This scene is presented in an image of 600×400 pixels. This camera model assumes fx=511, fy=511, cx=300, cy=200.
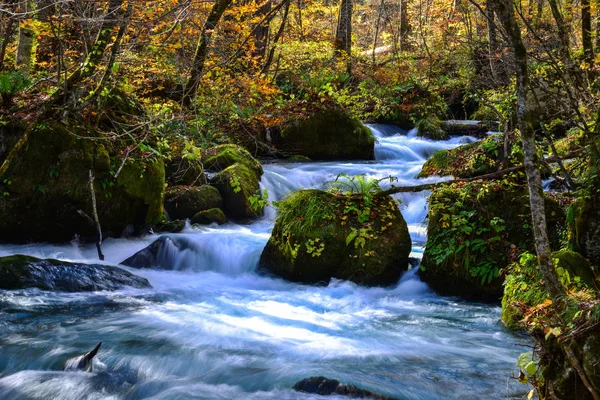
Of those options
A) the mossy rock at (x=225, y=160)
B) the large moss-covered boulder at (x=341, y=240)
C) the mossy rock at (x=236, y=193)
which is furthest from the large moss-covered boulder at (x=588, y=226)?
the mossy rock at (x=225, y=160)

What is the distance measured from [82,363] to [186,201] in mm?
6099

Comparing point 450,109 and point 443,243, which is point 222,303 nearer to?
point 443,243

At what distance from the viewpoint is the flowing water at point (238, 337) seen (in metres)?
4.62

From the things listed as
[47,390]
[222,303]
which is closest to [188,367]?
[47,390]

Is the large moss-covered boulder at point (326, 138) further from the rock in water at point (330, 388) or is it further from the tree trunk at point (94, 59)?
the rock in water at point (330, 388)

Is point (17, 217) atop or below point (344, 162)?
below

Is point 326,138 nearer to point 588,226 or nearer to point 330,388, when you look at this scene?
point 588,226

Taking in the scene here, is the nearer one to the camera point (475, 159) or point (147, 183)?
point (147, 183)

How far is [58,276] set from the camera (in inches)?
281

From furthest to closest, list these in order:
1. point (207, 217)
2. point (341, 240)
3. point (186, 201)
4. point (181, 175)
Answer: point (181, 175) → point (186, 201) → point (207, 217) → point (341, 240)

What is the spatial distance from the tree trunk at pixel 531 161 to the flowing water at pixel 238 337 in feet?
2.95

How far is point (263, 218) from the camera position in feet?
37.8

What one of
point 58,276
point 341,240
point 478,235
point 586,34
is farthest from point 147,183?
point 586,34

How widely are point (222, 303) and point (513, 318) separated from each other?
379 centimetres
